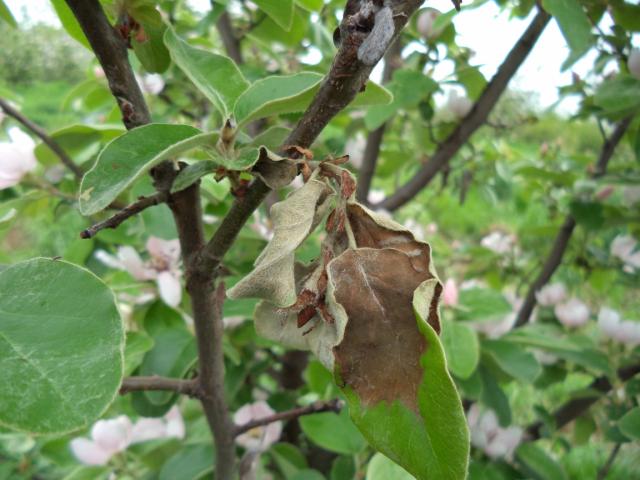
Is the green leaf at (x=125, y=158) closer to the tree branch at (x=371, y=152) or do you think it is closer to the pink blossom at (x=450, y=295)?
the pink blossom at (x=450, y=295)

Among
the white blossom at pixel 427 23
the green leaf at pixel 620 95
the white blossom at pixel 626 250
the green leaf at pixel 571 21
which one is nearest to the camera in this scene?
the green leaf at pixel 571 21

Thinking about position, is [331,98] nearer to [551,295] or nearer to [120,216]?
[120,216]

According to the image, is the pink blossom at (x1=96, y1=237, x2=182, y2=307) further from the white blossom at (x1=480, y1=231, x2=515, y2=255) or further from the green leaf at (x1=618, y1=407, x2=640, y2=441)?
the white blossom at (x1=480, y1=231, x2=515, y2=255)

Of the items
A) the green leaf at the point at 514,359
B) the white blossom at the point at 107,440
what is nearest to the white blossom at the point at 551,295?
the green leaf at the point at 514,359

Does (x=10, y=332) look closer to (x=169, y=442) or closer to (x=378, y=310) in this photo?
(x=378, y=310)

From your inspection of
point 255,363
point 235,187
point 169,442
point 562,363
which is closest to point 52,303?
point 235,187

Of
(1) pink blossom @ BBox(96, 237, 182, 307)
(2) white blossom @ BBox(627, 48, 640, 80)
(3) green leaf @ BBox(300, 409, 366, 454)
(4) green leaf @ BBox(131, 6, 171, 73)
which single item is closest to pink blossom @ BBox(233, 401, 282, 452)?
(3) green leaf @ BBox(300, 409, 366, 454)
